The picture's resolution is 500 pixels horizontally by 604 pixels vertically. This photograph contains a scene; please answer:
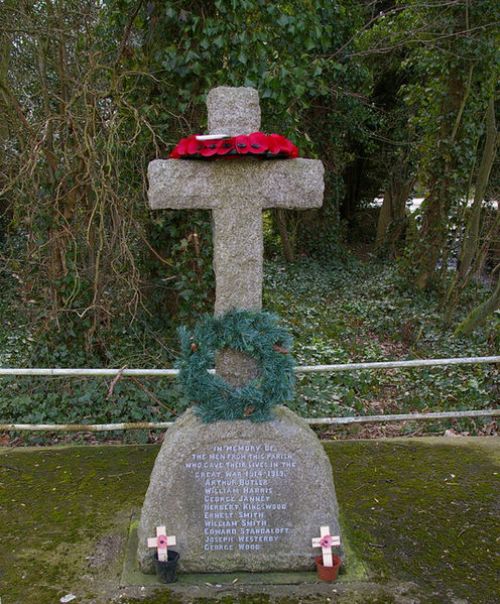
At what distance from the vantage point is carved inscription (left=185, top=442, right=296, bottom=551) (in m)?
3.46

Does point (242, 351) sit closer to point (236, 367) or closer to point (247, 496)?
point (236, 367)

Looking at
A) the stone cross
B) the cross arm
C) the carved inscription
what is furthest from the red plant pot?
the cross arm

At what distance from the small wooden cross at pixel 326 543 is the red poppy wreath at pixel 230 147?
2153mm

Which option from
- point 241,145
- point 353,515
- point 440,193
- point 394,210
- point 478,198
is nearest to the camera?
point 241,145

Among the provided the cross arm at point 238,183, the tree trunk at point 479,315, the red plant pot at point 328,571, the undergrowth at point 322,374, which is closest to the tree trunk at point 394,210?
the undergrowth at point 322,374

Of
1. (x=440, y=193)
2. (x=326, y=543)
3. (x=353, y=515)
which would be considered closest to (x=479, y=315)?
(x=440, y=193)

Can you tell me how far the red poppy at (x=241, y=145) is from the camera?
10.5 ft

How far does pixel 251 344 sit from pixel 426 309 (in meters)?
7.53

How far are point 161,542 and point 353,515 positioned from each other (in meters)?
1.44

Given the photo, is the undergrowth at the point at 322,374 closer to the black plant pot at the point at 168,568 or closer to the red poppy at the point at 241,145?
the black plant pot at the point at 168,568

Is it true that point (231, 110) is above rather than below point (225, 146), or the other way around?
above

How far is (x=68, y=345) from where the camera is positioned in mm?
6555

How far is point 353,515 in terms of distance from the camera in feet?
13.5

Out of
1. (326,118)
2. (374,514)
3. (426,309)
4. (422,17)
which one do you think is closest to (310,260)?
(326,118)
